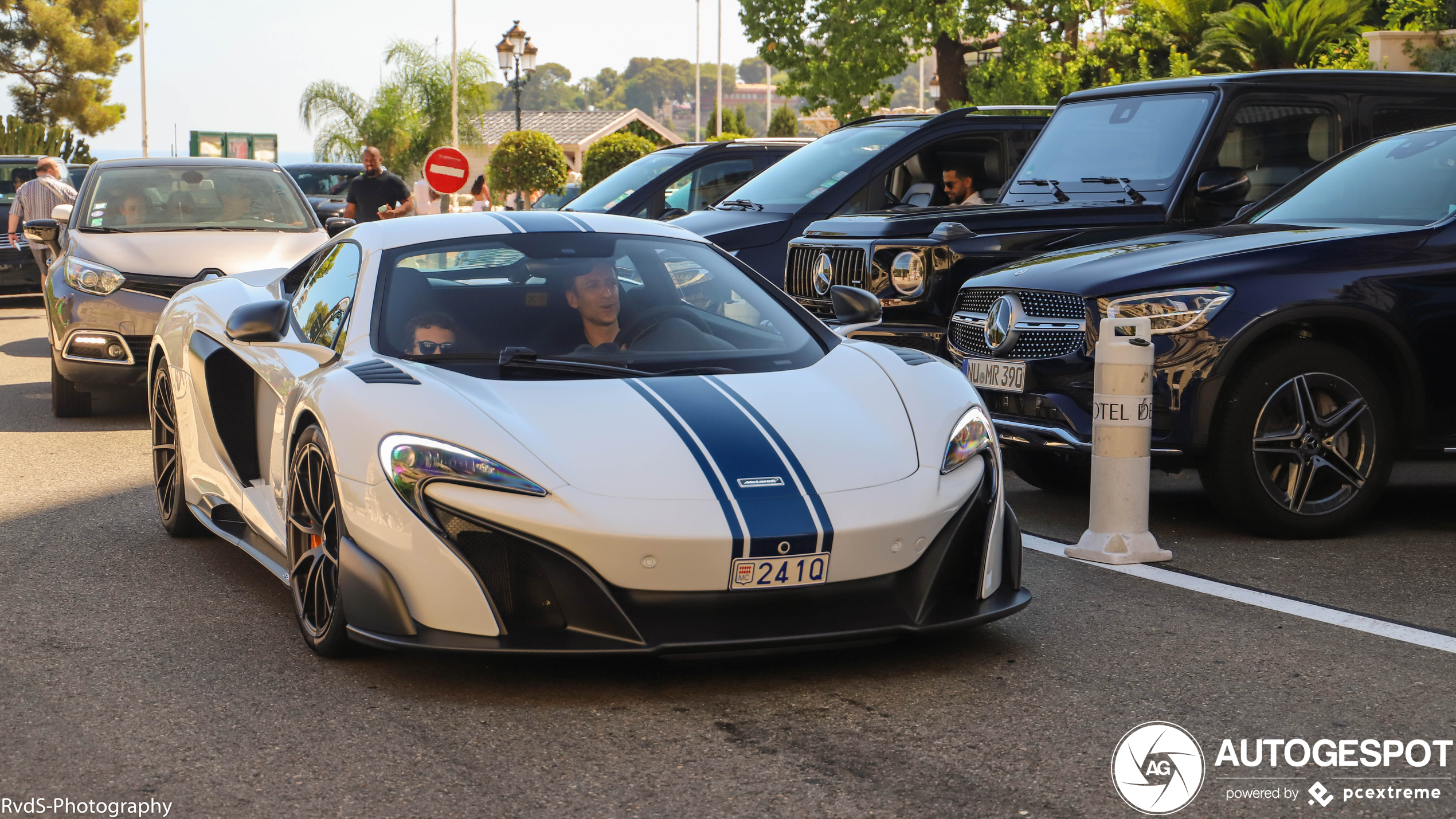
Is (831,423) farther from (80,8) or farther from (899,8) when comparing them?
(80,8)

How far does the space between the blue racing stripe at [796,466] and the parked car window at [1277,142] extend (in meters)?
5.19

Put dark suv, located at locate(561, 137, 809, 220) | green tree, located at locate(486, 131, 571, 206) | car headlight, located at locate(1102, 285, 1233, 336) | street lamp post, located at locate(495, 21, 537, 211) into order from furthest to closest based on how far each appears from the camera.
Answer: green tree, located at locate(486, 131, 571, 206), street lamp post, located at locate(495, 21, 537, 211), dark suv, located at locate(561, 137, 809, 220), car headlight, located at locate(1102, 285, 1233, 336)

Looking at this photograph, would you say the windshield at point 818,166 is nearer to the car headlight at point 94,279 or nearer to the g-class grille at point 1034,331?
the g-class grille at point 1034,331

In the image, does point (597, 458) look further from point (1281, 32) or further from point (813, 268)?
point (1281, 32)

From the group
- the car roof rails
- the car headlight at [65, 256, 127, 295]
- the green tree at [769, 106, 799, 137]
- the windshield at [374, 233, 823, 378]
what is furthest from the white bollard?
the green tree at [769, 106, 799, 137]

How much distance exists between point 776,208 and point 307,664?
7.39 m

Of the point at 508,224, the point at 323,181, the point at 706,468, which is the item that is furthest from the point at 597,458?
the point at 323,181

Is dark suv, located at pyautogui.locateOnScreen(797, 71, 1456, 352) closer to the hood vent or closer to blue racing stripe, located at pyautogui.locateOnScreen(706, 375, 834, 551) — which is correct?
blue racing stripe, located at pyautogui.locateOnScreen(706, 375, 834, 551)

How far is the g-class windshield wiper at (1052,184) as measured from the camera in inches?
Answer: 371

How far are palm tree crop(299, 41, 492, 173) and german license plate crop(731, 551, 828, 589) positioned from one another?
50811mm

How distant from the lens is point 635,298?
18.0ft

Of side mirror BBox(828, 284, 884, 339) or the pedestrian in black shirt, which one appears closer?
side mirror BBox(828, 284, 884, 339)

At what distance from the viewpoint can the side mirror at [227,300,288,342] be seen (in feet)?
17.9

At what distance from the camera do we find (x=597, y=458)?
436 cm
